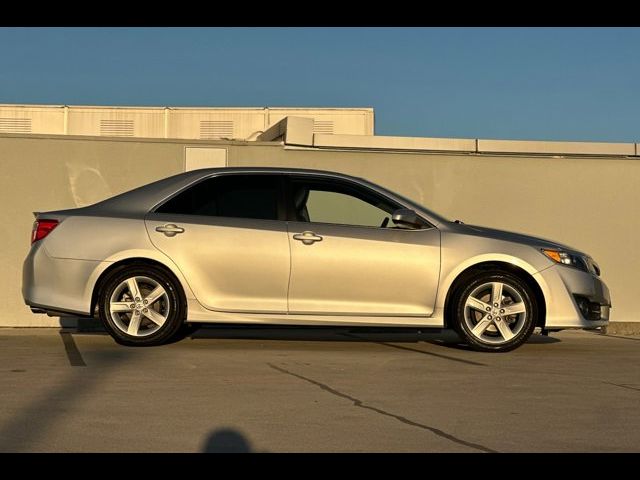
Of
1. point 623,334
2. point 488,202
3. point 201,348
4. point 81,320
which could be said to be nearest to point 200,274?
point 201,348

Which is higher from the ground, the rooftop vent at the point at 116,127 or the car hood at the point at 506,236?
the rooftop vent at the point at 116,127

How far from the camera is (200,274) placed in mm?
A: 9523

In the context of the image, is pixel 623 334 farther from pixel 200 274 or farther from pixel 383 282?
pixel 200 274

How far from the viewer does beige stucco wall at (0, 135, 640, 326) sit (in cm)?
1318

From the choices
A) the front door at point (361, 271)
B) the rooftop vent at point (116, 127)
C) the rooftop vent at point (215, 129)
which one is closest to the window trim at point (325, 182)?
the front door at point (361, 271)

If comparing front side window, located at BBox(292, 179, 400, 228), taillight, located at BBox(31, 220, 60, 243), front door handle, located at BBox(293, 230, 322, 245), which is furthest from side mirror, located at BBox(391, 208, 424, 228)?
taillight, located at BBox(31, 220, 60, 243)

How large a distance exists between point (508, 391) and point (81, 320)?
23.6 ft

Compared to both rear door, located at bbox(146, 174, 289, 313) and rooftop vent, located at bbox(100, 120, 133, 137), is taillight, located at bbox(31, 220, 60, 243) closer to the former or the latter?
rear door, located at bbox(146, 174, 289, 313)

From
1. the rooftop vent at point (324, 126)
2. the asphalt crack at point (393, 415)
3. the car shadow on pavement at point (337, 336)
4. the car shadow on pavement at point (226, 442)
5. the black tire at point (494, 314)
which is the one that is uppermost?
the rooftop vent at point (324, 126)

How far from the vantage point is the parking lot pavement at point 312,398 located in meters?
5.52

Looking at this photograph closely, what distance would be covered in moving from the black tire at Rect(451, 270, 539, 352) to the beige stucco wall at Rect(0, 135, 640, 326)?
4.34 m

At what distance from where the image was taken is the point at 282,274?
953 centimetres

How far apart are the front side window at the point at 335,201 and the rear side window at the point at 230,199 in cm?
22

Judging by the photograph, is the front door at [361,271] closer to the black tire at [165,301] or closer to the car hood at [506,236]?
the car hood at [506,236]
